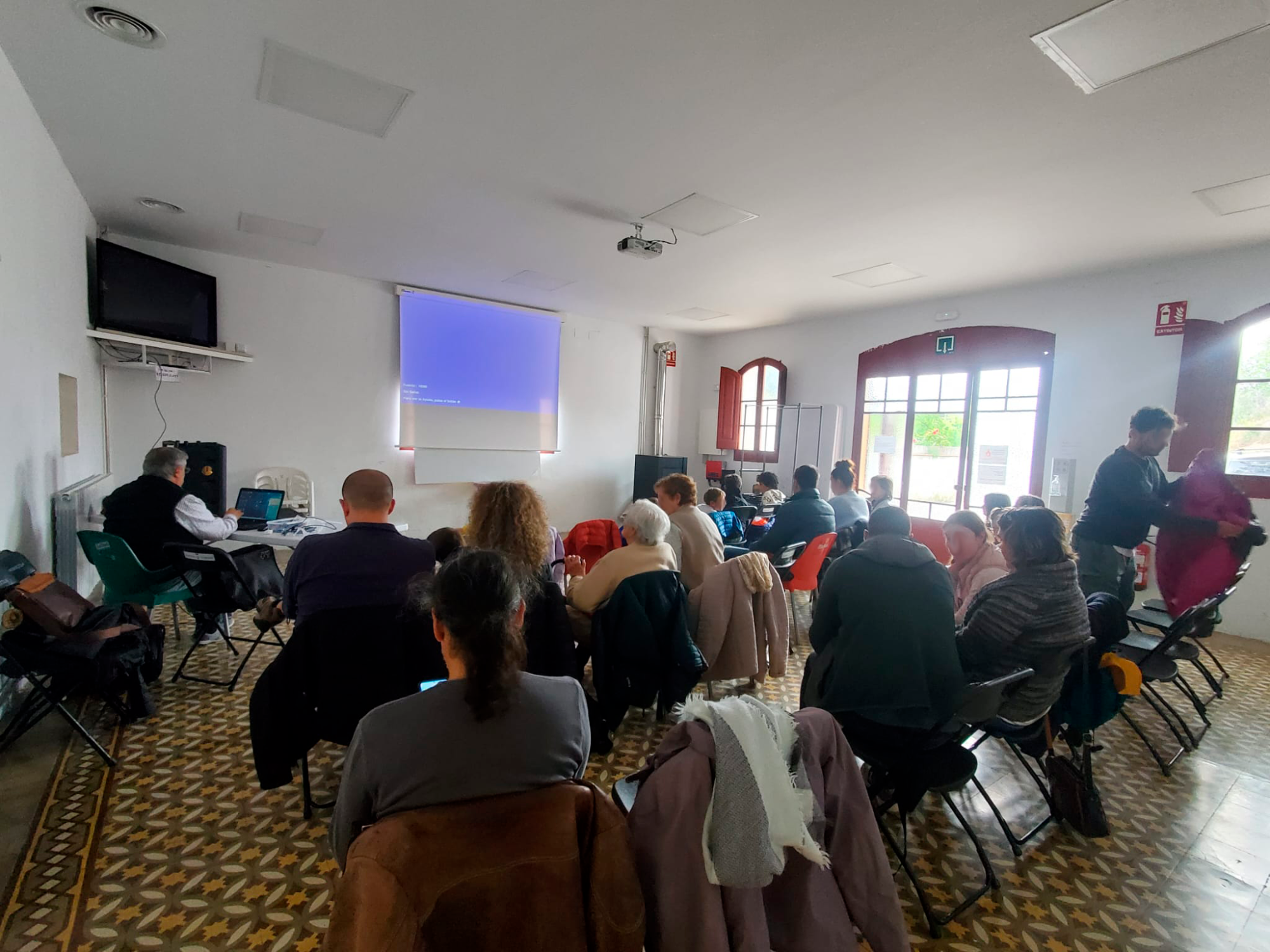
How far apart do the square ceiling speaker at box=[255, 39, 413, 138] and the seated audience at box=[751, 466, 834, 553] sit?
11.0 feet

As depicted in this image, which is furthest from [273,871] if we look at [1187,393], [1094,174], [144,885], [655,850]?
A: [1187,393]

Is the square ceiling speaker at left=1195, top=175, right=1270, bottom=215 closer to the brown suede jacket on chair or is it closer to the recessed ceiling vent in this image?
the brown suede jacket on chair

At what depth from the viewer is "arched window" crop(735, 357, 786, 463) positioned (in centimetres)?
789

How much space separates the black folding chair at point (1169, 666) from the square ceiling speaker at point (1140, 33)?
223 cm

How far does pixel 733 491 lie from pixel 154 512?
562 cm

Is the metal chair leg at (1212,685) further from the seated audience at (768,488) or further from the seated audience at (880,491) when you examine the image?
the seated audience at (768,488)

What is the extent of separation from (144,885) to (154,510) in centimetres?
208

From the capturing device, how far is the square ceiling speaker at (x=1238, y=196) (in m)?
3.33

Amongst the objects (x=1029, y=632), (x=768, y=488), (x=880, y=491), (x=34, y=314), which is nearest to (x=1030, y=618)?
(x=1029, y=632)

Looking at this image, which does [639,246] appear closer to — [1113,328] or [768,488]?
[768,488]

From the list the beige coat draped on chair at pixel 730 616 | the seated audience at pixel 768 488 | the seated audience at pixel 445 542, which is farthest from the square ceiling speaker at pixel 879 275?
the seated audience at pixel 445 542

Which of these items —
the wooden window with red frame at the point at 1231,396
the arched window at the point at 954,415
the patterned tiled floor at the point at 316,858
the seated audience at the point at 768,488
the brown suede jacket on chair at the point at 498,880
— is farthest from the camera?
the seated audience at the point at 768,488

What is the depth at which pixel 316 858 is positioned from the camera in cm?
200

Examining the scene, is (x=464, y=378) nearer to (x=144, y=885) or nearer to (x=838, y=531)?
(x=838, y=531)
